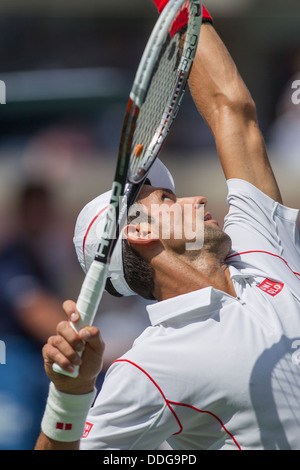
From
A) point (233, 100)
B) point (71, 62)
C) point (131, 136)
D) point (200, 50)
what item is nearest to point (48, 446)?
point (131, 136)

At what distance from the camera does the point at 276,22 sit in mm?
6898

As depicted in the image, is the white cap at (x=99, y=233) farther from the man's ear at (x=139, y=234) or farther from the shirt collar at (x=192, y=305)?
the shirt collar at (x=192, y=305)

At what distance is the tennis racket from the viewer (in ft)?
7.21

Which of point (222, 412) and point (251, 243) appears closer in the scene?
point (222, 412)

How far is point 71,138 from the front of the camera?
6.00m

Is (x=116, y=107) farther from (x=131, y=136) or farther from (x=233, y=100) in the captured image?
(x=131, y=136)

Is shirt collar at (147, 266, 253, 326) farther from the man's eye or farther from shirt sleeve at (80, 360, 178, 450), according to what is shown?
the man's eye

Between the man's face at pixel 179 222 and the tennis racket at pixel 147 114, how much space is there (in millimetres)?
388

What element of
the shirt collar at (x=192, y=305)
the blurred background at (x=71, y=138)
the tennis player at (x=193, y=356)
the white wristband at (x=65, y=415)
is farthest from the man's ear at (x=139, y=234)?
the blurred background at (x=71, y=138)

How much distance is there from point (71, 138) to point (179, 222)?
327 centimetres

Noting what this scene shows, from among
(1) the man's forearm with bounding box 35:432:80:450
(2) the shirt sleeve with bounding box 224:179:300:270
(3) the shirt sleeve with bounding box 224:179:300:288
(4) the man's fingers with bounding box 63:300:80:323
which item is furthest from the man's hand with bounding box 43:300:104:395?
(2) the shirt sleeve with bounding box 224:179:300:270

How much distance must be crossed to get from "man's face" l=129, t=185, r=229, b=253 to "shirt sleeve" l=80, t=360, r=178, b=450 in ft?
2.19

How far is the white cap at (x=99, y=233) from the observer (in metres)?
2.99
